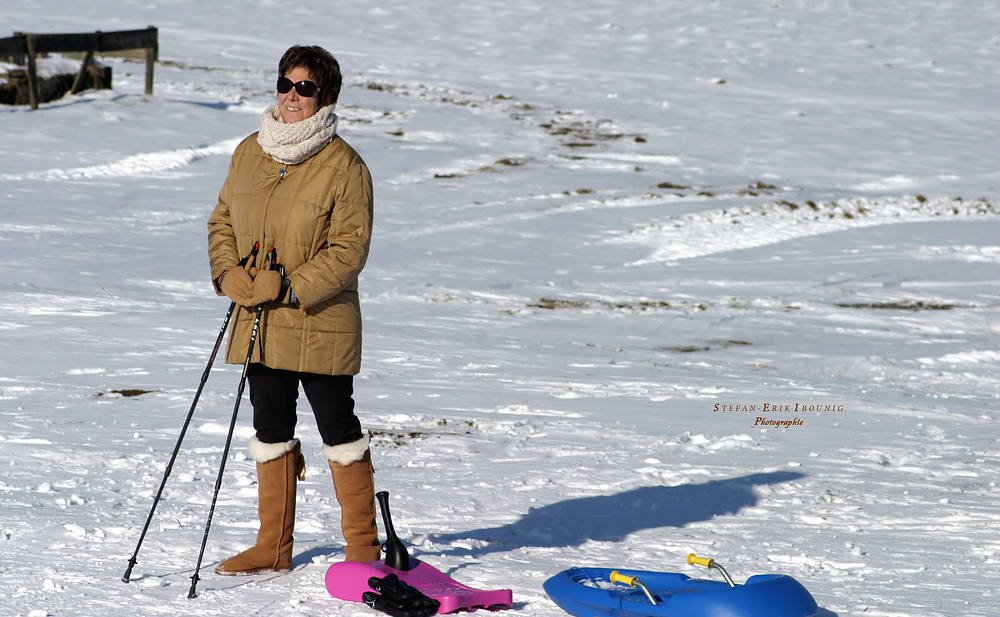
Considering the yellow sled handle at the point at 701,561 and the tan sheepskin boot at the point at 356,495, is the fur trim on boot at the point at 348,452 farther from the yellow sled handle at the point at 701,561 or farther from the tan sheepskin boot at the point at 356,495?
the yellow sled handle at the point at 701,561

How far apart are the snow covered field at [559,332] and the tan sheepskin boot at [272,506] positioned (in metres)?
0.10

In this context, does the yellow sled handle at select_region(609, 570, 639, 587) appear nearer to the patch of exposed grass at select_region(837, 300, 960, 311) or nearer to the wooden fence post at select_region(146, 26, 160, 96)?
the patch of exposed grass at select_region(837, 300, 960, 311)

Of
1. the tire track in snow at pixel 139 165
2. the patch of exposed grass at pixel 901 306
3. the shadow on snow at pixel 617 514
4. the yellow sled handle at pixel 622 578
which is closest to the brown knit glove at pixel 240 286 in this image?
the shadow on snow at pixel 617 514

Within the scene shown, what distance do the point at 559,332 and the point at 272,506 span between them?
18.2 feet

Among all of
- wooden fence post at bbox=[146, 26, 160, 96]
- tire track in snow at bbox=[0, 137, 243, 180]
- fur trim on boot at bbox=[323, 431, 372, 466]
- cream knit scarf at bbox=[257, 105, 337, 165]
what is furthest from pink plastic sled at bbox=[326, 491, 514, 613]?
wooden fence post at bbox=[146, 26, 160, 96]

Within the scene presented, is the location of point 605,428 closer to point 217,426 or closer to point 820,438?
point 820,438

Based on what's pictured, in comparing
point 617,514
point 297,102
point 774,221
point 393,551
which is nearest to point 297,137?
point 297,102

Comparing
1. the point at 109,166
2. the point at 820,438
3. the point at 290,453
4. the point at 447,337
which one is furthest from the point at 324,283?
the point at 109,166

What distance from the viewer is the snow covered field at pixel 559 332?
14.7ft

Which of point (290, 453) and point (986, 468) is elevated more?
point (290, 453)

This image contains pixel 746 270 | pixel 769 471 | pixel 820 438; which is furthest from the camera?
pixel 746 270

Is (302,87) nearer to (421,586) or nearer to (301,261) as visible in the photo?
(301,261)

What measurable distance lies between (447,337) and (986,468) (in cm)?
429

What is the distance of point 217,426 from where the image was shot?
19.8 feet
